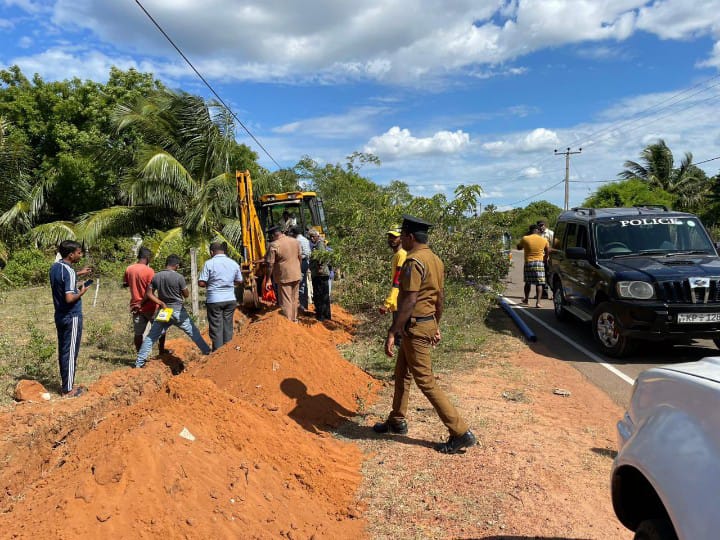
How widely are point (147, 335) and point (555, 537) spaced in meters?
6.14

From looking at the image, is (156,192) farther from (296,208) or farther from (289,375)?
(289,375)

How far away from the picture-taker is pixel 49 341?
9.51 metres

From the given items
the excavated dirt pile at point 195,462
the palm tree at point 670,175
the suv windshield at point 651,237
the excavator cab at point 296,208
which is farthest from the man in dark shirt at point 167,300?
the palm tree at point 670,175

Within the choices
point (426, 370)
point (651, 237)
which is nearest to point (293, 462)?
point (426, 370)

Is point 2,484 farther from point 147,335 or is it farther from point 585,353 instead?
point 585,353

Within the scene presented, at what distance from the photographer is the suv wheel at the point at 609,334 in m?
7.71

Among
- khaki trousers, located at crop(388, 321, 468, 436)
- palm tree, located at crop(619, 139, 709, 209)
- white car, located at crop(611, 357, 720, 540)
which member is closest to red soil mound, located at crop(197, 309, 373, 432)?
khaki trousers, located at crop(388, 321, 468, 436)

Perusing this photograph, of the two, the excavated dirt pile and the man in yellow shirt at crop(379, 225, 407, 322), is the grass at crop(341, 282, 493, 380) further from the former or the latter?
Result: the excavated dirt pile

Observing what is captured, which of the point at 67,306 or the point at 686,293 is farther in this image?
the point at 686,293

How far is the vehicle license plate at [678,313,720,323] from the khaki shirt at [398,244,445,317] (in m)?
4.05

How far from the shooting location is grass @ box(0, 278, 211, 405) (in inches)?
297

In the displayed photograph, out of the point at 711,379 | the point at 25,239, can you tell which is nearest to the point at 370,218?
the point at 711,379

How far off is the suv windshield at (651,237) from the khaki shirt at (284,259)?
485 cm

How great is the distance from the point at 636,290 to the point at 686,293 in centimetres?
58
